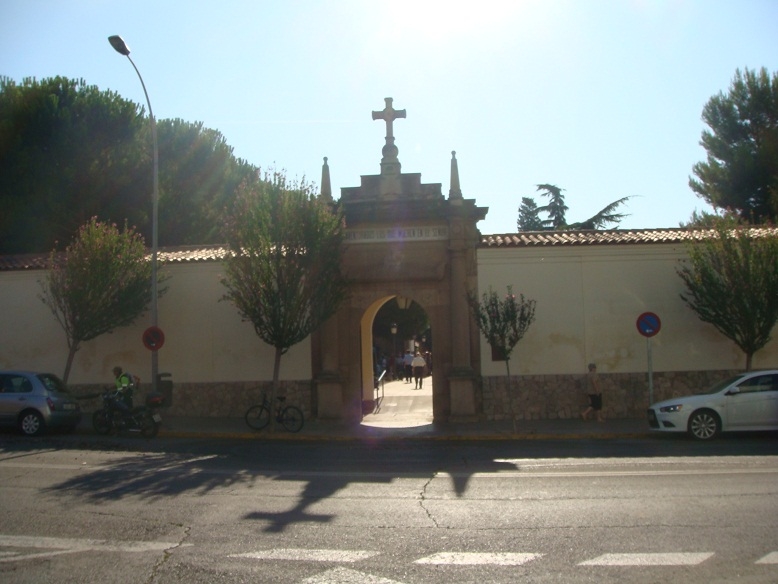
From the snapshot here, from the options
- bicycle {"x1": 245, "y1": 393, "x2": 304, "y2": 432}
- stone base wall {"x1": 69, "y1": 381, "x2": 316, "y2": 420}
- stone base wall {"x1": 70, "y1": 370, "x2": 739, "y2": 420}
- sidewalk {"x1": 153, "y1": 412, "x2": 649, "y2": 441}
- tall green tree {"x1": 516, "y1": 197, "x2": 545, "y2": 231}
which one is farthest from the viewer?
tall green tree {"x1": 516, "y1": 197, "x2": 545, "y2": 231}

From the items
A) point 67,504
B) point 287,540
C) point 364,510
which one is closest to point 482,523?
point 364,510

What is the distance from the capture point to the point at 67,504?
9.43 meters

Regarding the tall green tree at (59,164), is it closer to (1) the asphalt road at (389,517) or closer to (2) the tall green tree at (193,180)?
(2) the tall green tree at (193,180)

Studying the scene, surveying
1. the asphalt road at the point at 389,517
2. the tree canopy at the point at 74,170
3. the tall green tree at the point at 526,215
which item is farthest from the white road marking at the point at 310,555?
the tall green tree at the point at 526,215

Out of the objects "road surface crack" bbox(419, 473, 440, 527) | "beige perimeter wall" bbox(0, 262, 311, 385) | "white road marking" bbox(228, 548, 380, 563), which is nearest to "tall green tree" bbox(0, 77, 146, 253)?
"beige perimeter wall" bbox(0, 262, 311, 385)

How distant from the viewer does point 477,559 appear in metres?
6.82

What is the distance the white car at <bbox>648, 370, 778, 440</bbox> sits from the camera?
1653cm

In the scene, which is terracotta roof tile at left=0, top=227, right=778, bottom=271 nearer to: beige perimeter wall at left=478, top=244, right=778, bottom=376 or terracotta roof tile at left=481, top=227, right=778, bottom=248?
terracotta roof tile at left=481, top=227, right=778, bottom=248

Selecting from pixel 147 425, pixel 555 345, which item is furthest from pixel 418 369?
pixel 147 425

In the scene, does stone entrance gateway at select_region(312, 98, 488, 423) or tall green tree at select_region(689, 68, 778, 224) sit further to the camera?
tall green tree at select_region(689, 68, 778, 224)

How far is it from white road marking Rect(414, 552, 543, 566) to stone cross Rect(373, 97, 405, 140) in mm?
16867

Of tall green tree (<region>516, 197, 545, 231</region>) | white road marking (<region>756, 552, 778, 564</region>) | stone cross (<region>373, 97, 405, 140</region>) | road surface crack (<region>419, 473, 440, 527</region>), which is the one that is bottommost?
white road marking (<region>756, 552, 778, 564</region>)

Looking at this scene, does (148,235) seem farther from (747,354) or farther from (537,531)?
(537,531)

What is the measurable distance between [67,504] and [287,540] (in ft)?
11.0
